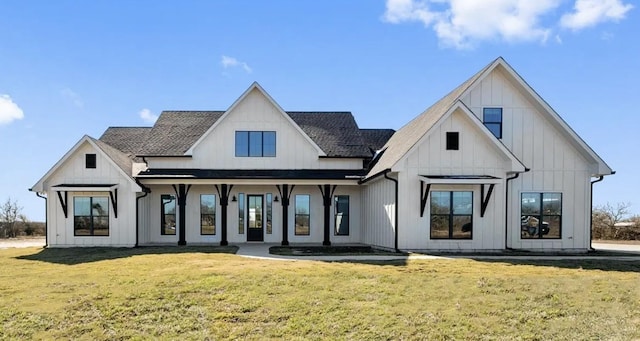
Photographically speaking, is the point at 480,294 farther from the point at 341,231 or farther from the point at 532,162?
the point at 341,231

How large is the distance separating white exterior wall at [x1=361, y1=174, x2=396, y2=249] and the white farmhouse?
0.31 feet

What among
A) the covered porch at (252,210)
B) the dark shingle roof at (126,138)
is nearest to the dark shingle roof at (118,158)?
the covered porch at (252,210)

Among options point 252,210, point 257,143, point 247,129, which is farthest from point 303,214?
point 247,129

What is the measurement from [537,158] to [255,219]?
37.9 ft

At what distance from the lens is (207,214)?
2006 cm

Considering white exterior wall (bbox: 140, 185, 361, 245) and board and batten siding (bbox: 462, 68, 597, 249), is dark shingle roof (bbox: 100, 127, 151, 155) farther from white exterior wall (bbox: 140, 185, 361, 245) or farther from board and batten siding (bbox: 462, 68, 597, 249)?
board and batten siding (bbox: 462, 68, 597, 249)

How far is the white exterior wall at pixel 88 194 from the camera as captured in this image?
722 inches

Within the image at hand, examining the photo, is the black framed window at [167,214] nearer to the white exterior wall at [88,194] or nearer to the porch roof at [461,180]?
the white exterior wall at [88,194]

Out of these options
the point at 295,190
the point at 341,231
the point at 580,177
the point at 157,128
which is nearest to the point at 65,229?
the point at 157,128

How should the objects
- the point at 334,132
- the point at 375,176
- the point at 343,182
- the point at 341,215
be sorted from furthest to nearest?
the point at 334,132
the point at 341,215
the point at 343,182
the point at 375,176

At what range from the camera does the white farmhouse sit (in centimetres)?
1585

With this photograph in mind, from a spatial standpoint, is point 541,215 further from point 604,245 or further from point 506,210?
point 604,245

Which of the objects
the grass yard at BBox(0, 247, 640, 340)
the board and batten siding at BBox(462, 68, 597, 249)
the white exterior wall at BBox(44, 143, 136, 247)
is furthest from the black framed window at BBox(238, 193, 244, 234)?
the board and batten siding at BBox(462, 68, 597, 249)

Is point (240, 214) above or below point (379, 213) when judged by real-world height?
below
